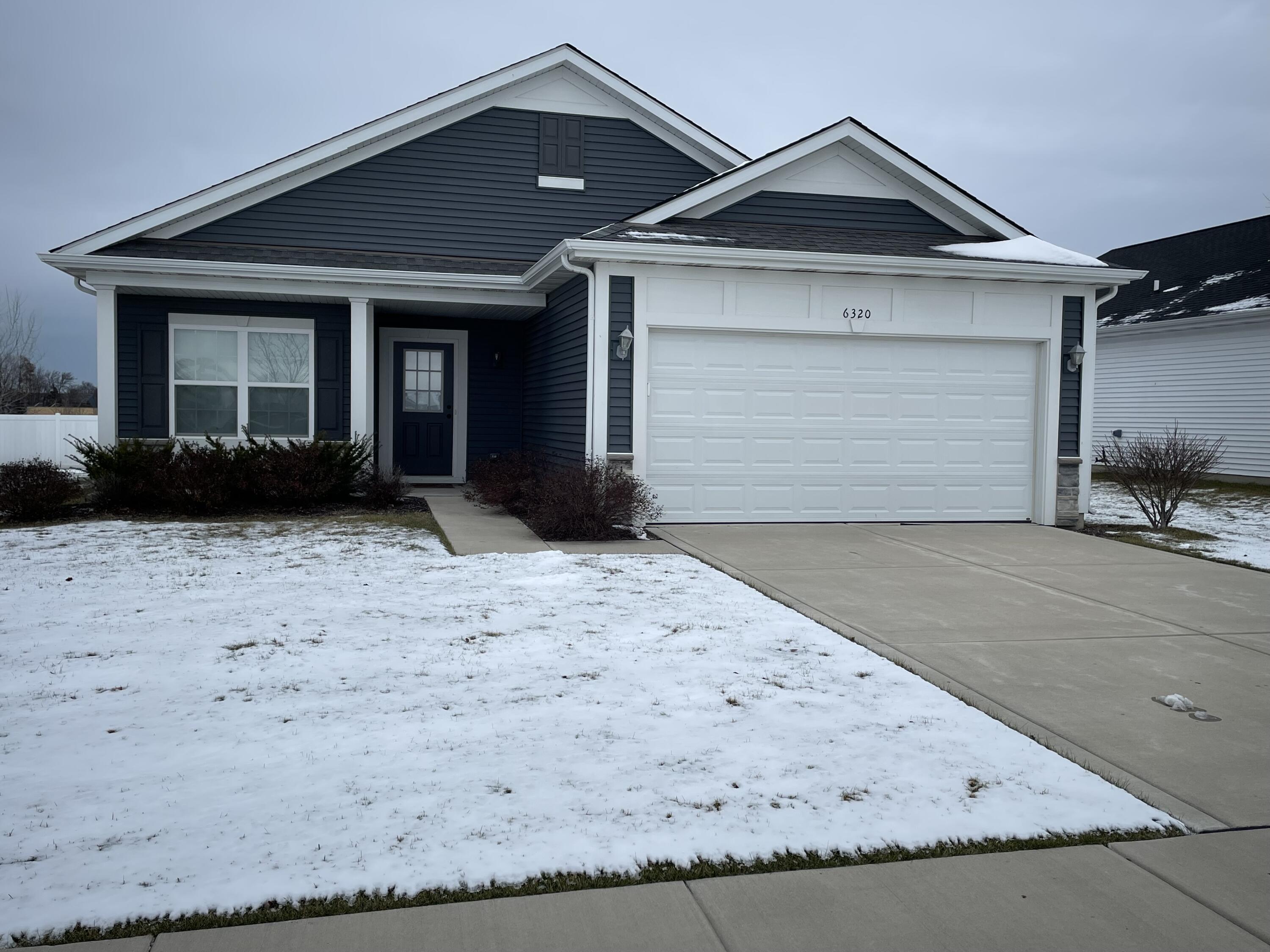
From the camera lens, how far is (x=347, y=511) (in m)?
11.9

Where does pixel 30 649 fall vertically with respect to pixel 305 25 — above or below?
below

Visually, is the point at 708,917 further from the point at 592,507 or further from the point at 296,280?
the point at 296,280

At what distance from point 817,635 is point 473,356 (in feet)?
33.4

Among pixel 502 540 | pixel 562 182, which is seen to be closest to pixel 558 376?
pixel 502 540

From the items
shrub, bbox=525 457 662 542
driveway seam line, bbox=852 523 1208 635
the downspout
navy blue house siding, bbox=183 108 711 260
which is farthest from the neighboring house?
shrub, bbox=525 457 662 542

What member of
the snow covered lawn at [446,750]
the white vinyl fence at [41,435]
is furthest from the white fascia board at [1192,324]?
the white vinyl fence at [41,435]

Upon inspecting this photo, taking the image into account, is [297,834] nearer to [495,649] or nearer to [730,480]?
[495,649]

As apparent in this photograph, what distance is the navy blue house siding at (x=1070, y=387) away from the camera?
11.4 meters

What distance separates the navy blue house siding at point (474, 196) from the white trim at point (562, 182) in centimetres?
6

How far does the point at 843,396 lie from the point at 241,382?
8162 mm

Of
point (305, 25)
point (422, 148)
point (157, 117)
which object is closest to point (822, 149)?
point (422, 148)

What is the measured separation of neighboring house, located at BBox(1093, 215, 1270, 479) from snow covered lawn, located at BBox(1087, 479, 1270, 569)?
1748mm

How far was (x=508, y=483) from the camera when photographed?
38.6 feet

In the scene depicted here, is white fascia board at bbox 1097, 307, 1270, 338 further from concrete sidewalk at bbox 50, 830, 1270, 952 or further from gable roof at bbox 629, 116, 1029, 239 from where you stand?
concrete sidewalk at bbox 50, 830, 1270, 952
